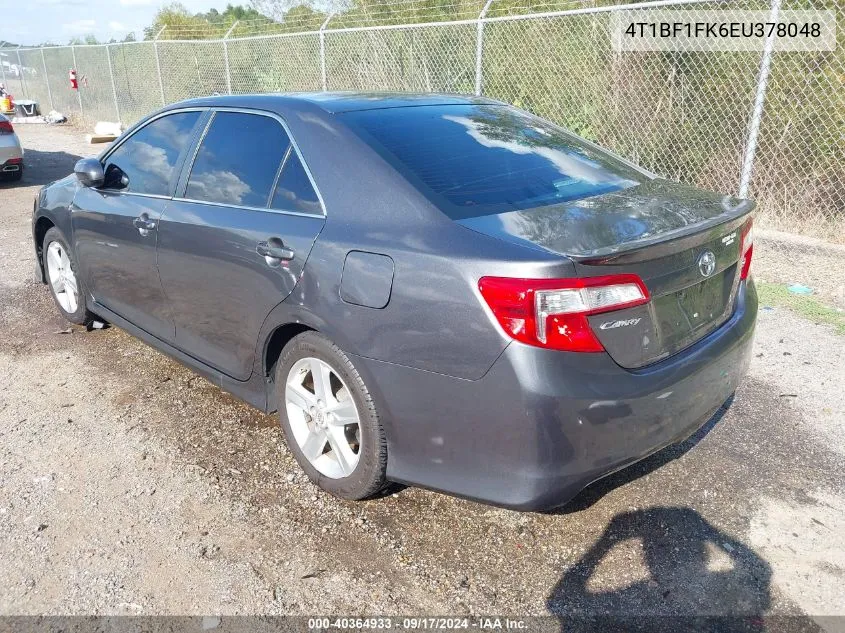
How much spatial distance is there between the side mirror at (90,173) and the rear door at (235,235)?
0.79m

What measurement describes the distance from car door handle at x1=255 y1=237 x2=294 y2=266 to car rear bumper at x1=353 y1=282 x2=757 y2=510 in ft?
1.95

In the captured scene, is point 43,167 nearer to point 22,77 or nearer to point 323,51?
point 323,51

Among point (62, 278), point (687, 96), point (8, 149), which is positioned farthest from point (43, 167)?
point (687, 96)

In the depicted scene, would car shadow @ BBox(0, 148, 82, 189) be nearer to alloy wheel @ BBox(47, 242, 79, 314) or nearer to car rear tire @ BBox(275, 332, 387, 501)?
alloy wheel @ BBox(47, 242, 79, 314)

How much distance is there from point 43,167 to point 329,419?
13.2 meters

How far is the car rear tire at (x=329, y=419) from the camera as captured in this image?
2672 mm

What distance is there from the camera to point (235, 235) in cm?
313

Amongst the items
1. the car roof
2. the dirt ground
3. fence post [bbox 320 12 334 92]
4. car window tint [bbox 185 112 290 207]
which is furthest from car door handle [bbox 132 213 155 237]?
fence post [bbox 320 12 334 92]

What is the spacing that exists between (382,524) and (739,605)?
4.36 ft

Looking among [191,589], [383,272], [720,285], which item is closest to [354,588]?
[191,589]

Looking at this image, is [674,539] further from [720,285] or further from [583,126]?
[583,126]

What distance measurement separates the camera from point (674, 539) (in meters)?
2.73

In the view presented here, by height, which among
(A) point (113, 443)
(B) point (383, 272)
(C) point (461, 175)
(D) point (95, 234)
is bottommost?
(A) point (113, 443)

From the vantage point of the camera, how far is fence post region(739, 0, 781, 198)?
5.90m
